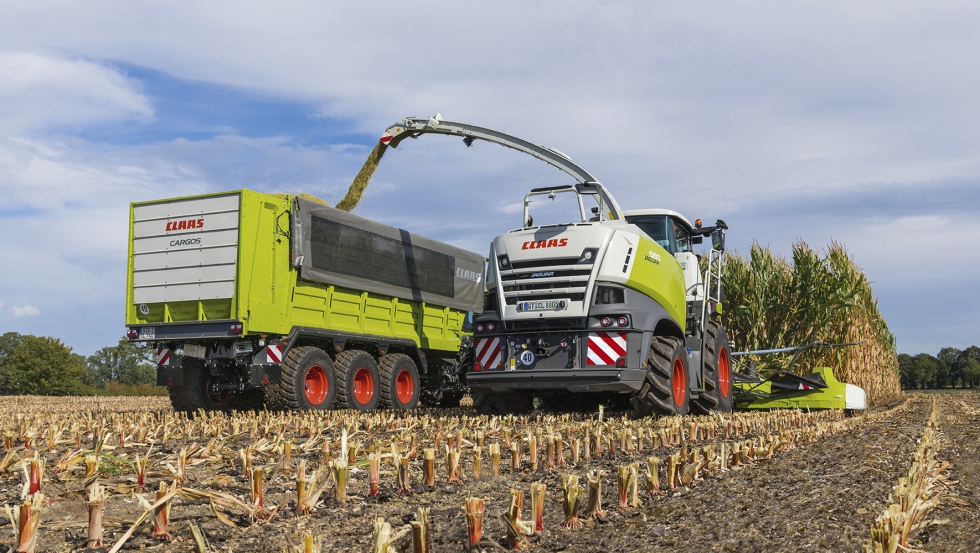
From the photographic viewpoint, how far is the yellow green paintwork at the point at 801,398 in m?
12.4

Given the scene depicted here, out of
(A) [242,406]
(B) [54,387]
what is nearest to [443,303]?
(A) [242,406]

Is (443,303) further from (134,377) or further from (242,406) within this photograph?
(134,377)

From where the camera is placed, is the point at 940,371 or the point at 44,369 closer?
the point at 44,369

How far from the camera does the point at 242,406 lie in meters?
11.8

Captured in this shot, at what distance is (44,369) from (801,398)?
30.8 m

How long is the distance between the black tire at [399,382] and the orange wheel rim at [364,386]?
0.33 meters

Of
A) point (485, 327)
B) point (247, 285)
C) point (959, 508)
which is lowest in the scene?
point (959, 508)

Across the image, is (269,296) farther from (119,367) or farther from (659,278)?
(119,367)

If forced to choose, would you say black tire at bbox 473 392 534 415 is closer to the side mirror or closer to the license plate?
the license plate

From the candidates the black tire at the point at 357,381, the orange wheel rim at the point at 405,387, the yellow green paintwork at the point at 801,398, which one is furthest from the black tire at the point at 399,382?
the yellow green paintwork at the point at 801,398

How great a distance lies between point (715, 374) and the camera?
34.3ft

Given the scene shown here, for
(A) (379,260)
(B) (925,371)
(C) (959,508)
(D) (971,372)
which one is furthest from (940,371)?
(C) (959,508)

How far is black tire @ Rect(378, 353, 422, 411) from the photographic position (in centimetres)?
1237

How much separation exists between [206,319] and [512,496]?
27.5 feet
